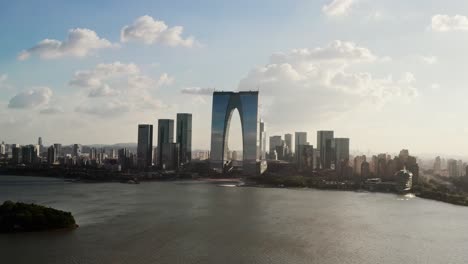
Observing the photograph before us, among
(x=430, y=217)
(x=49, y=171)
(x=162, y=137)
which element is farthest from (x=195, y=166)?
(x=430, y=217)

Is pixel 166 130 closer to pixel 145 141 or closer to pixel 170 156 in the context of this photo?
pixel 145 141

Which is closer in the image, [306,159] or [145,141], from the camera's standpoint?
[306,159]

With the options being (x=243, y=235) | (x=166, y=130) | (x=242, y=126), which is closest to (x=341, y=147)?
(x=242, y=126)

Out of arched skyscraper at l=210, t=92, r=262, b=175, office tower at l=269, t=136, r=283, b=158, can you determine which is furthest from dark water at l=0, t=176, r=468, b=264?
office tower at l=269, t=136, r=283, b=158

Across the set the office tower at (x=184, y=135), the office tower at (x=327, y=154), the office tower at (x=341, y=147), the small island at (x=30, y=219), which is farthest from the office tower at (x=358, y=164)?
the small island at (x=30, y=219)

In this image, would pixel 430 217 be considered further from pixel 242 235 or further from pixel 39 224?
pixel 39 224
